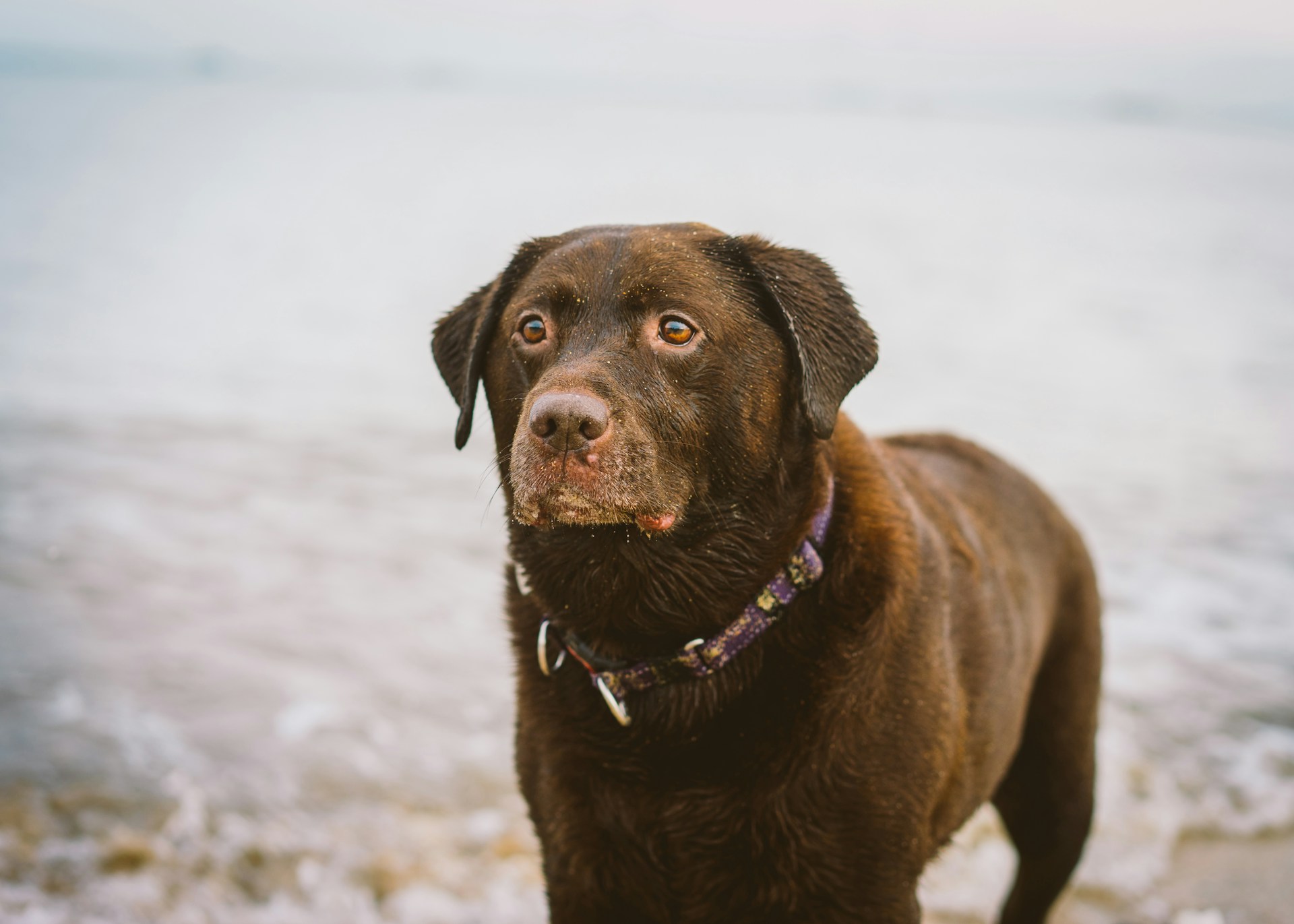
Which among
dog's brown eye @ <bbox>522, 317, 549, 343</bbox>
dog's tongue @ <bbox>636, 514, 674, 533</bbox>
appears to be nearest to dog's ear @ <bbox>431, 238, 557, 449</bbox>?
dog's brown eye @ <bbox>522, 317, 549, 343</bbox>

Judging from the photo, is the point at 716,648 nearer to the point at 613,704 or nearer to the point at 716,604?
the point at 716,604

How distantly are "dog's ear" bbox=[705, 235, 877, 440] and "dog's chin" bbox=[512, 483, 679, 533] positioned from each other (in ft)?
1.44

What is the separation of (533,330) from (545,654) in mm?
796

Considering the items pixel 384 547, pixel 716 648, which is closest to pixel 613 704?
pixel 716 648

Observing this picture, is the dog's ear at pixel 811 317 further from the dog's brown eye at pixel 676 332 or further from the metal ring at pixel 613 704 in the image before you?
the metal ring at pixel 613 704

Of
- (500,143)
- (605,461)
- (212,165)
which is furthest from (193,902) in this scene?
(500,143)

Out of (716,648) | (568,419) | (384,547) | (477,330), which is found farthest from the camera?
(384,547)

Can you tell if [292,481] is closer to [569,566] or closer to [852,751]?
[569,566]

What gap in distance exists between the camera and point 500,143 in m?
48.9

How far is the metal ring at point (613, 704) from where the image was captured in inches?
96.2

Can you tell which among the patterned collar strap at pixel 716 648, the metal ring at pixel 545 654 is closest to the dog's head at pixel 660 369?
the patterned collar strap at pixel 716 648

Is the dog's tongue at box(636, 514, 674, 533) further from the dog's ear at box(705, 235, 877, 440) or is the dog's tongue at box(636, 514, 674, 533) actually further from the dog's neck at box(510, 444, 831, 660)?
the dog's ear at box(705, 235, 877, 440)

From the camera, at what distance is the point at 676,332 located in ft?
8.16

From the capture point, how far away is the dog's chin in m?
2.29
